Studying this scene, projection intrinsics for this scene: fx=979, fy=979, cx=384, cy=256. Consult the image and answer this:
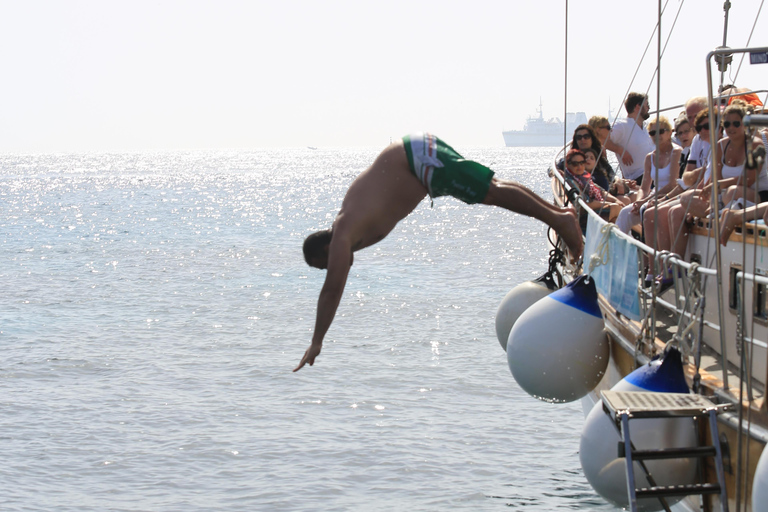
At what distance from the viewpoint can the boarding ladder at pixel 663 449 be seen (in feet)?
16.8

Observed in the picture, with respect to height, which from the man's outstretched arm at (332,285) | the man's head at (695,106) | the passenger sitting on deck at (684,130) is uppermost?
the man's head at (695,106)

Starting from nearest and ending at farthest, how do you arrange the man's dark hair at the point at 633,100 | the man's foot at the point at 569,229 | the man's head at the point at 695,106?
1. the man's foot at the point at 569,229
2. the man's head at the point at 695,106
3. the man's dark hair at the point at 633,100

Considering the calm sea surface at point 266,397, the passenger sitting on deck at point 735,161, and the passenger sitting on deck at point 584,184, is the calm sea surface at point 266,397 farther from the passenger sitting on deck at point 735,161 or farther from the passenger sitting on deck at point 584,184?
the passenger sitting on deck at point 735,161

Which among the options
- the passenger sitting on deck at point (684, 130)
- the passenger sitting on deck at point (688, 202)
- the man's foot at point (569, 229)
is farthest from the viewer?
the passenger sitting on deck at point (684, 130)

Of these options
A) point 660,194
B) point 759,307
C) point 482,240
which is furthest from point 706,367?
point 482,240

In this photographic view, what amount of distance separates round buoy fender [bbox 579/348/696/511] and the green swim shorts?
151 centimetres

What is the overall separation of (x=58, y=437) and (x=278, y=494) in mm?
3897

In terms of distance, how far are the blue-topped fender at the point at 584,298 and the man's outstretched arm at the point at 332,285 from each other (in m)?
1.99

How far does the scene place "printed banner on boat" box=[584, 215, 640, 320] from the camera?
22.7 feet

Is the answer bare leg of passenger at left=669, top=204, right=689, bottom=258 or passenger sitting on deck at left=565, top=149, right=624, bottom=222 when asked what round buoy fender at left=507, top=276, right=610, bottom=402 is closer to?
bare leg of passenger at left=669, top=204, right=689, bottom=258

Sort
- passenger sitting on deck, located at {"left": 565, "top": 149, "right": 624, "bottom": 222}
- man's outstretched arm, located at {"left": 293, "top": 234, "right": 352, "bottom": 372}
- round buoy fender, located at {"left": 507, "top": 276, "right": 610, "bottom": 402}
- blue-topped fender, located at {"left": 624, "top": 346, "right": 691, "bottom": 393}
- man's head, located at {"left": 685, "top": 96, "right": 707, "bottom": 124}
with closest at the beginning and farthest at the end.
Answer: blue-topped fender, located at {"left": 624, "top": 346, "right": 691, "bottom": 393} → man's outstretched arm, located at {"left": 293, "top": 234, "right": 352, "bottom": 372} → round buoy fender, located at {"left": 507, "top": 276, "right": 610, "bottom": 402} → man's head, located at {"left": 685, "top": 96, "right": 707, "bottom": 124} → passenger sitting on deck, located at {"left": 565, "top": 149, "right": 624, "bottom": 222}

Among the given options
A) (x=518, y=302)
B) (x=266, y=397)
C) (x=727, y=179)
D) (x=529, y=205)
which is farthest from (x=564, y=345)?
(x=266, y=397)

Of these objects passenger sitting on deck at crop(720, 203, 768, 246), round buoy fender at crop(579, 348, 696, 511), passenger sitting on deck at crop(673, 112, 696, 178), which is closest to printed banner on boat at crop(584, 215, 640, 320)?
passenger sitting on deck at crop(720, 203, 768, 246)

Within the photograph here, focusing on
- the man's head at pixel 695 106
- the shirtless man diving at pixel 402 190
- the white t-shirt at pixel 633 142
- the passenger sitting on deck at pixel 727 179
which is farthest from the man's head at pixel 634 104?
the shirtless man diving at pixel 402 190
